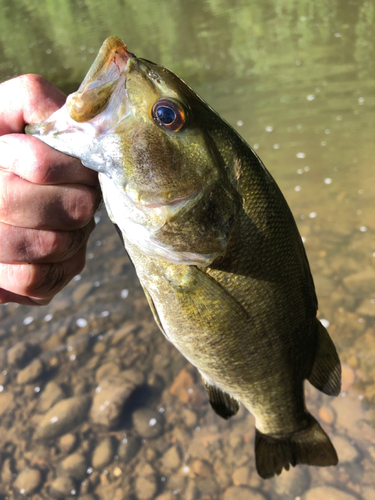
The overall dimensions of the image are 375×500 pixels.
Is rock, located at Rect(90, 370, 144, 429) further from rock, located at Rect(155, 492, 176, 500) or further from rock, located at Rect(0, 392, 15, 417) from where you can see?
rock, located at Rect(0, 392, 15, 417)

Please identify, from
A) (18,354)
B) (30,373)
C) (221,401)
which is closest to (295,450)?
(221,401)

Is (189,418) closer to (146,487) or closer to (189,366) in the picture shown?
(189,366)

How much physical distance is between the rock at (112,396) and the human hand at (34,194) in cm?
238

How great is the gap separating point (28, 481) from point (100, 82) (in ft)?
11.1

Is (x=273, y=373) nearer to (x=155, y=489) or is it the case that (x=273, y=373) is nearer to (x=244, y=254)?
(x=244, y=254)

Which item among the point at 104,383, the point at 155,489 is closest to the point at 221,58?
the point at 104,383

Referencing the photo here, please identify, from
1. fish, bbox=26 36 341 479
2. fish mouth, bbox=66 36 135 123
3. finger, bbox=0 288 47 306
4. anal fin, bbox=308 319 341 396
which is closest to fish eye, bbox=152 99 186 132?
fish, bbox=26 36 341 479

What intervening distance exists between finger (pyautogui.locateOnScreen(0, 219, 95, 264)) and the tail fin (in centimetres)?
153

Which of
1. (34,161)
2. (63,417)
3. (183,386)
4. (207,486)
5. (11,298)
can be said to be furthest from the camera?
(183,386)

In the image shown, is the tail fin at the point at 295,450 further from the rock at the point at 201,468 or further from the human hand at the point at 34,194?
the human hand at the point at 34,194

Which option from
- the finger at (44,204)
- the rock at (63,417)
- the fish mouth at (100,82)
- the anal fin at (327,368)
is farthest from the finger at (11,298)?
the rock at (63,417)

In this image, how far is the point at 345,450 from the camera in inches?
127

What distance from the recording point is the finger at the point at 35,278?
154 centimetres

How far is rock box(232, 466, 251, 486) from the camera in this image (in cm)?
319
